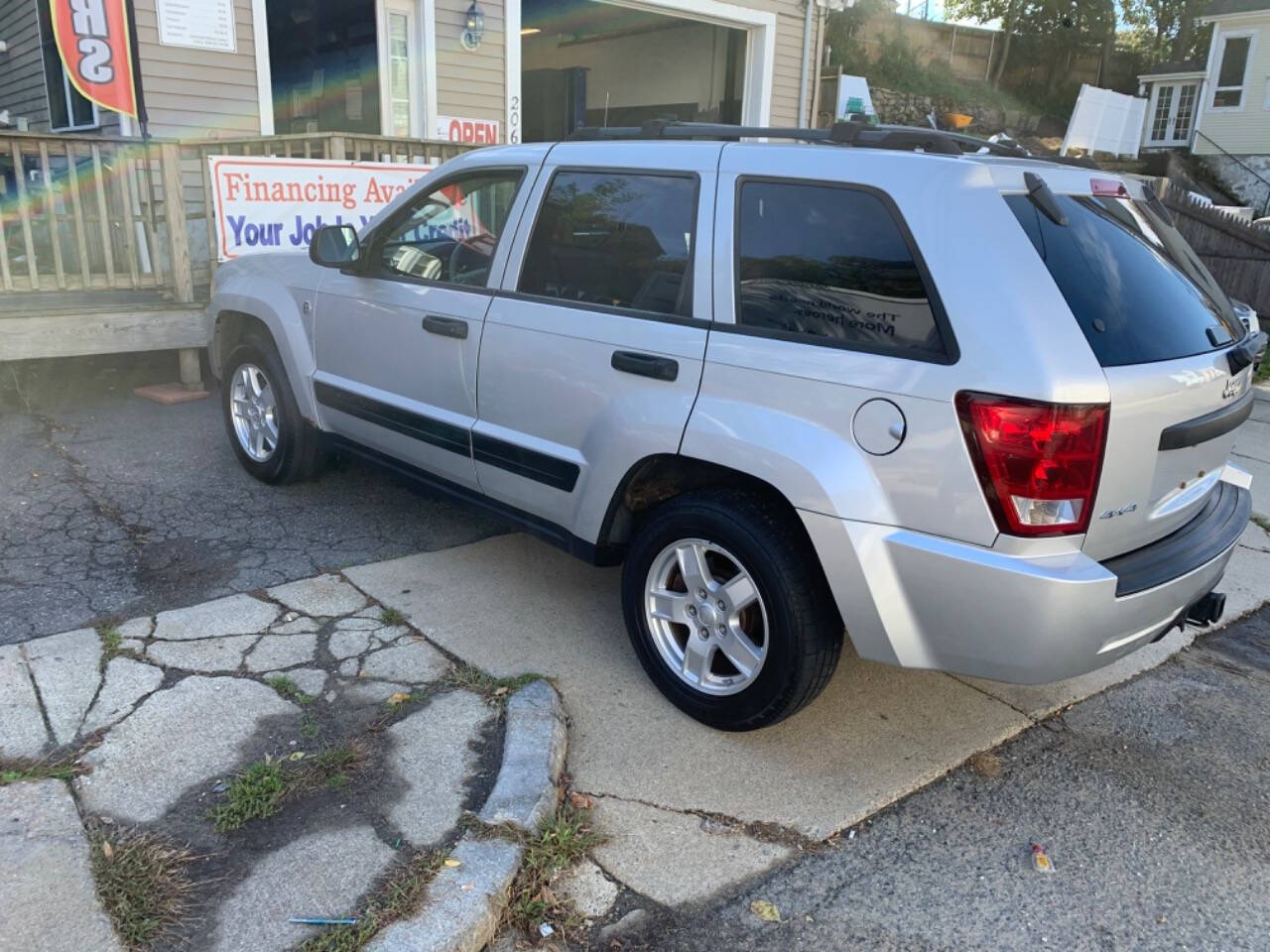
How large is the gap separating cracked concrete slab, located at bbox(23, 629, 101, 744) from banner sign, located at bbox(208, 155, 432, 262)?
4.03 m

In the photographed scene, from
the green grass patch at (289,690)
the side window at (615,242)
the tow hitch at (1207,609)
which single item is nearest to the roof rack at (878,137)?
the side window at (615,242)

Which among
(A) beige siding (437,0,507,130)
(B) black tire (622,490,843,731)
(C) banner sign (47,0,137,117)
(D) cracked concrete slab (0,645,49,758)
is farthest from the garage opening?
(D) cracked concrete slab (0,645,49,758)

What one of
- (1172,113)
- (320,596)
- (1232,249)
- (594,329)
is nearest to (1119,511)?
(594,329)

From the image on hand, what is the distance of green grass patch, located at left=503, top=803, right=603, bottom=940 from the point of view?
2.52 metres

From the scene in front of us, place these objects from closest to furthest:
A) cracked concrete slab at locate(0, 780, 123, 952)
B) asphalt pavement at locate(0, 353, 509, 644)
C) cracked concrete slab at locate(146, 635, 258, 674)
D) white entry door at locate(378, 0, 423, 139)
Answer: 1. cracked concrete slab at locate(0, 780, 123, 952)
2. cracked concrete slab at locate(146, 635, 258, 674)
3. asphalt pavement at locate(0, 353, 509, 644)
4. white entry door at locate(378, 0, 423, 139)

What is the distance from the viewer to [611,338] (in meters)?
3.45

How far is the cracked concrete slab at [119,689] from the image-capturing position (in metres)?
3.19

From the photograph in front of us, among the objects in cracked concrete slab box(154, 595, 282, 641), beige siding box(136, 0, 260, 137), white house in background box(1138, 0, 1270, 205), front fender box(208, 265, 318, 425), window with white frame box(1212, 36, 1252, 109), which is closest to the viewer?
cracked concrete slab box(154, 595, 282, 641)

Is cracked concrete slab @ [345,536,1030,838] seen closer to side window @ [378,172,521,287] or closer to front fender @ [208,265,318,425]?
front fender @ [208,265,318,425]

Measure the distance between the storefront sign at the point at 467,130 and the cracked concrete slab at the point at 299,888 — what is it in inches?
348

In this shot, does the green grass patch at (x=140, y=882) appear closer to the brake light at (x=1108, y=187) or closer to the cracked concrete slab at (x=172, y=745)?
the cracked concrete slab at (x=172, y=745)

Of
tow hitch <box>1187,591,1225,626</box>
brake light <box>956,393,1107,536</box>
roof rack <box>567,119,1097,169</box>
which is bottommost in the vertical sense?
tow hitch <box>1187,591,1225,626</box>

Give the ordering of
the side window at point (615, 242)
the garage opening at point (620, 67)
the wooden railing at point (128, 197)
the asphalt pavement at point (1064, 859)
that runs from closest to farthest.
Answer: the asphalt pavement at point (1064, 859)
the side window at point (615, 242)
the wooden railing at point (128, 197)
the garage opening at point (620, 67)

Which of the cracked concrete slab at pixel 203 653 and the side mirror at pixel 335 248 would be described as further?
the side mirror at pixel 335 248
